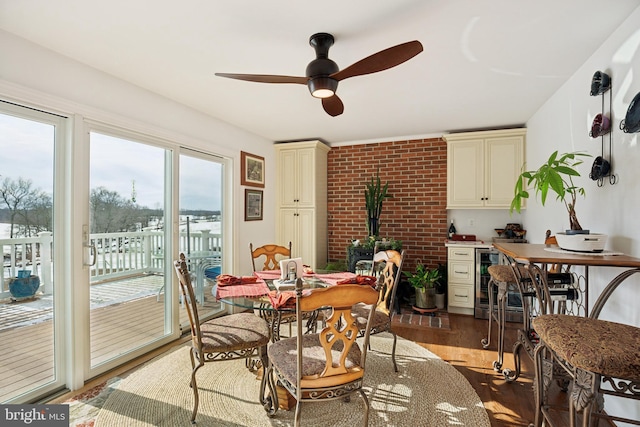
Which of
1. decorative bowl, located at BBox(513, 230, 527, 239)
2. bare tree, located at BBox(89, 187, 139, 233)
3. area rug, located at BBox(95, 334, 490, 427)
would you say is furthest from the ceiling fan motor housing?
decorative bowl, located at BBox(513, 230, 527, 239)

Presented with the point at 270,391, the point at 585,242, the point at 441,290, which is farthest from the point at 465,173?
the point at 270,391

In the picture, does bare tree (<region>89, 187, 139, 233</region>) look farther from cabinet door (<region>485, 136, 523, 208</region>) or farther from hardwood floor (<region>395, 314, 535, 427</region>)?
cabinet door (<region>485, 136, 523, 208</region>)

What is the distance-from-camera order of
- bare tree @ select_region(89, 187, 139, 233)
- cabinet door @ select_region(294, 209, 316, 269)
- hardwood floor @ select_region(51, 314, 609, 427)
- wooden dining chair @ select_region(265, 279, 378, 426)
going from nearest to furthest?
wooden dining chair @ select_region(265, 279, 378, 426) < hardwood floor @ select_region(51, 314, 609, 427) < bare tree @ select_region(89, 187, 139, 233) < cabinet door @ select_region(294, 209, 316, 269)

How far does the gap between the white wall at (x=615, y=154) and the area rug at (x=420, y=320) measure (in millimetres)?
1629

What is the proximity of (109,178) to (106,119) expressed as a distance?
49 centimetres

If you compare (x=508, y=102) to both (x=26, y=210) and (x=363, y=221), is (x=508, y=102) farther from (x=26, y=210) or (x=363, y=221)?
(x=26, y=210)

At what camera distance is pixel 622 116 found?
6.16 feet

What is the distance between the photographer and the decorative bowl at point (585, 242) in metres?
1.79

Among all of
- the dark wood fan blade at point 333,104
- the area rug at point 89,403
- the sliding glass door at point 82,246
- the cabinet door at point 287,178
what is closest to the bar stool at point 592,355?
the dark wood fan blade at point 333,104

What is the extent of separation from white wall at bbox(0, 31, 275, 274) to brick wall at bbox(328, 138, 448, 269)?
4.64ft

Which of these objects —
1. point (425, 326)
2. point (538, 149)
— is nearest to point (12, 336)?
point (425, 326)

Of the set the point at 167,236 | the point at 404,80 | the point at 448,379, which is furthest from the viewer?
the point at 167,236

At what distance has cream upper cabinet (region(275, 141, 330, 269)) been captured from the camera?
15.3 ft

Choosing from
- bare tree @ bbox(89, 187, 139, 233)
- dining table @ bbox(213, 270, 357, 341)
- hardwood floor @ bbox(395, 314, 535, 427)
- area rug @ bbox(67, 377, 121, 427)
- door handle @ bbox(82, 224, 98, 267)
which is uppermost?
bare tree @ bbox(89, 187, 139, 233)
